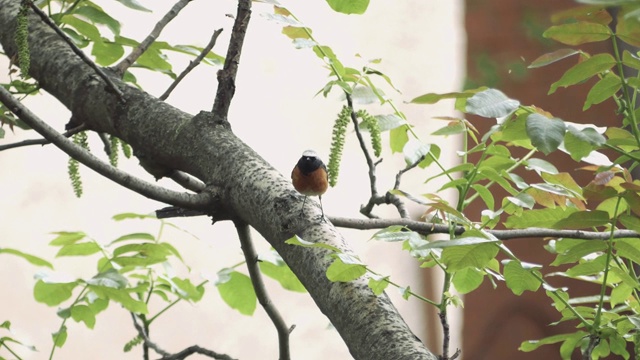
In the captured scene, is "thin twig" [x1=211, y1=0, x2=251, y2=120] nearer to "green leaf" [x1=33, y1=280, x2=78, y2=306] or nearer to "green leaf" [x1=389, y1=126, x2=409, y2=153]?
"green leaf" [x1=389, y1=126, x2=409, y2=153]

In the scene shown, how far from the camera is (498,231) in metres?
0.76

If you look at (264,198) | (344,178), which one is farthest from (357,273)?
(344,178)

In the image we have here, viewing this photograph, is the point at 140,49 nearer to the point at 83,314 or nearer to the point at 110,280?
the point at 110,280

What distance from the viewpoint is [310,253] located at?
0.64 m

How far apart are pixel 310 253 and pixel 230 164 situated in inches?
6.0

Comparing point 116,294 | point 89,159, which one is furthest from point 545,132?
point 116,294

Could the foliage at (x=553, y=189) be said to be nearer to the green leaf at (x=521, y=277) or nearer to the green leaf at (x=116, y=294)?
the green leaf at (x=521, y=277)

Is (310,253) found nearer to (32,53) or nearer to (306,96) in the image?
(32,53)

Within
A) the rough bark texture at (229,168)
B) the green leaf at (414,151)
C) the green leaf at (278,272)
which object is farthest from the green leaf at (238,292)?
the green leaf at (414,151)

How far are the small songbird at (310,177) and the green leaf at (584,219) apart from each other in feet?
0.70

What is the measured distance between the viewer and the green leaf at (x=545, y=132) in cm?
59

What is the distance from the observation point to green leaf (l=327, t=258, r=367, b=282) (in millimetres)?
584

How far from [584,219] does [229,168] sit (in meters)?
0.32

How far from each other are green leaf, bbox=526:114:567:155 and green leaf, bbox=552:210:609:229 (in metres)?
0.06
